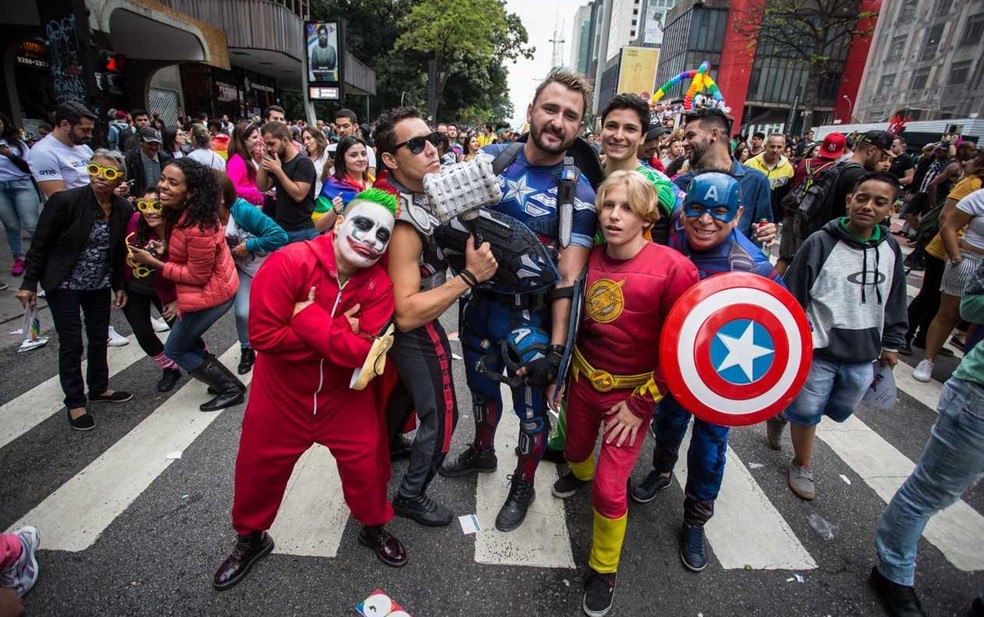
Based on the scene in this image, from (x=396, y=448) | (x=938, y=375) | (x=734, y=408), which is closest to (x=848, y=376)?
(x=734, y=408)

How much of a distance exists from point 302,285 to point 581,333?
1347 millimetres

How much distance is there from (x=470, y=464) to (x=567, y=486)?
66 centimetres

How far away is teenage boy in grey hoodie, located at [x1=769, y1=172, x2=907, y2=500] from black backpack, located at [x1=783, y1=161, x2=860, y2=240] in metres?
2.12

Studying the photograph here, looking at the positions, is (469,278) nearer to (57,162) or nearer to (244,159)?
(244,159)

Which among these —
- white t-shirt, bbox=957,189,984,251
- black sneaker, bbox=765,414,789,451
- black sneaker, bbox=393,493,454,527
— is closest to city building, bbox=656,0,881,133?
white t-shirt, bbox=957,189,984,251

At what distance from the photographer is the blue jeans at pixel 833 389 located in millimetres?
2863

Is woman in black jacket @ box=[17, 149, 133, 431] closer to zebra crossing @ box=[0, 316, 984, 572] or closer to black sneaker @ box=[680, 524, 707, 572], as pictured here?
zebra crossing @ box=[0, 316, 984, 572]

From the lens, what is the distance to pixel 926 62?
31516 mm

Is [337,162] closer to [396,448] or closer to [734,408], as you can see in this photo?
[396,448]

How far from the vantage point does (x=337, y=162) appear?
4.93 meters

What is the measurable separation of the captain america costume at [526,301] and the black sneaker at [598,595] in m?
0.68

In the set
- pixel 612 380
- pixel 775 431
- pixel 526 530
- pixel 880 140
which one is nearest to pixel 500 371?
pixel 612 380

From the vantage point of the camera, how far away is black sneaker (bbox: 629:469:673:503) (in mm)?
3072

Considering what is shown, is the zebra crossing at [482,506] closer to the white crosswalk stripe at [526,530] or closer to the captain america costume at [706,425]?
the white crosswalk stripe at [526,530]
